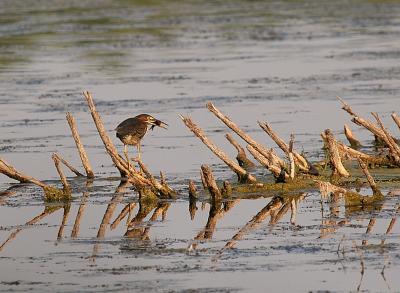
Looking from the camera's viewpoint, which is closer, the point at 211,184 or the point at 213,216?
the point at 213,216

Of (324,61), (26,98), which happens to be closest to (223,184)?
(26,98)

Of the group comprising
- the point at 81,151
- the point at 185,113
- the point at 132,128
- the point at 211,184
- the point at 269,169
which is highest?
the point at 185,113

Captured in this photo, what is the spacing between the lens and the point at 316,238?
13859 millimetres

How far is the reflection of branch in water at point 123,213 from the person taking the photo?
50.4 feet

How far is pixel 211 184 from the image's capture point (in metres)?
16.1

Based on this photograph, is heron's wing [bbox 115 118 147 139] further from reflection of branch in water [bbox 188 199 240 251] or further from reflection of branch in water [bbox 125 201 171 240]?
reflection of branch in water [bbox 188 199 240 251]

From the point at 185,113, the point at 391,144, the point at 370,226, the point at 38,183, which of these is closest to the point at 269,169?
the point at 391,144

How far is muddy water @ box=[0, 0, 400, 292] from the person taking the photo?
41.6 feet

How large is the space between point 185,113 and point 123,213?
10.0m

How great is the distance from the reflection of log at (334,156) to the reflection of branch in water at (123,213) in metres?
2.51

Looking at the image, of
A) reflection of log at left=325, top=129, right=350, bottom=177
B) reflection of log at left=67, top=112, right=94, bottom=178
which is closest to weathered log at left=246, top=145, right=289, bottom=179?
reflection of log at left=325, top=129, right=350, bottom=177

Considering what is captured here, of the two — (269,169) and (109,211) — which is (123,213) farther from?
(269,169)

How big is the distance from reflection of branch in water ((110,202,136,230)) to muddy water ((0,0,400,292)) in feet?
0.29

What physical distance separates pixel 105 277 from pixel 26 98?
645 inches
